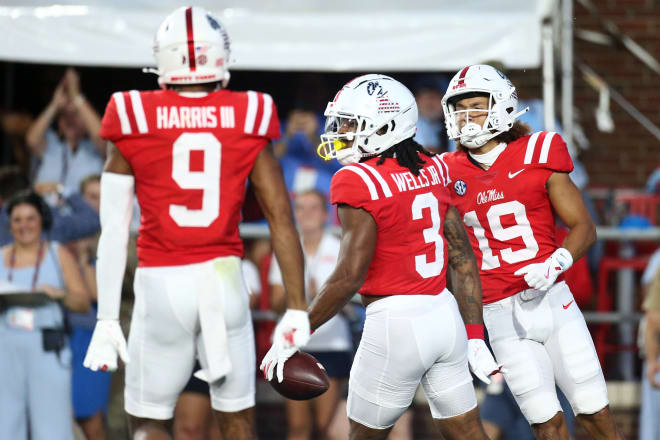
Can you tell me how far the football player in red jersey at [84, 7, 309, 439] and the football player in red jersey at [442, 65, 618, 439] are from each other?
1.09m

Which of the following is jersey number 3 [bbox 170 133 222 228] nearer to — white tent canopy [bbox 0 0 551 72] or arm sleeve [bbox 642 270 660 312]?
white tent canopy [bbox 0 0 551 72]

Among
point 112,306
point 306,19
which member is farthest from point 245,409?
point 306,19

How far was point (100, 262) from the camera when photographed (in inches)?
172

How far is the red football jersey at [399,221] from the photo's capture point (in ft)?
14.7

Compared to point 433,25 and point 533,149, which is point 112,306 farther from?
point 433,25

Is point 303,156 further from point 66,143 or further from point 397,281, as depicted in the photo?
point 397,281

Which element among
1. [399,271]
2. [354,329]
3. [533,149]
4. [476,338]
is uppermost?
[533,149]

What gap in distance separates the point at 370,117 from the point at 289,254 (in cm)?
75

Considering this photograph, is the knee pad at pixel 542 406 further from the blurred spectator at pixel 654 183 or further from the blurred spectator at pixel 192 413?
the blurred spectator at pixel 654 183

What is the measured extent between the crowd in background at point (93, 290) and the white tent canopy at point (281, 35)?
766 mm

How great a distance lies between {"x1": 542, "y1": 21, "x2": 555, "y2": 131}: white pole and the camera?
7.06 metres

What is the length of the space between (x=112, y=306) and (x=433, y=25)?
3.55 metres

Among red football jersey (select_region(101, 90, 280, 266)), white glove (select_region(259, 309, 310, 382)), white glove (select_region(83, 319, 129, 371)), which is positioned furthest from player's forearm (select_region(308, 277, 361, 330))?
white glove (select_region(83, 319, 129, 371))

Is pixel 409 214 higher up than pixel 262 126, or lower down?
lower down
